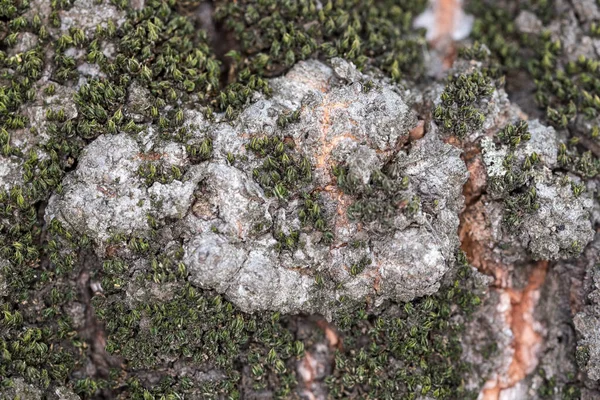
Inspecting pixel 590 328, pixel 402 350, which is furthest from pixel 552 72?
pixel 402 350

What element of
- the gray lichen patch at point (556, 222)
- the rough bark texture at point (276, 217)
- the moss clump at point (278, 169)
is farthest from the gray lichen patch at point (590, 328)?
the moss clump at point (278, 169)

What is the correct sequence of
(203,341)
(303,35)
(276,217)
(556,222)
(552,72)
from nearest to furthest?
(276,217) → (203,341) → (556,222) → (303,35) → (552,72)

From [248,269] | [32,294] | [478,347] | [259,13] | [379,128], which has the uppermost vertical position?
[259,13]

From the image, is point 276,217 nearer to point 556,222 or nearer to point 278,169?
point 278,169

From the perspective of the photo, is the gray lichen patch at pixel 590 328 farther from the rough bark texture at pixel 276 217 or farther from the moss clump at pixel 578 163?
the moss clump at pixel 578 163

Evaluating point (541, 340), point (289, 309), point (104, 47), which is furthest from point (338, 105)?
point (541, 340)

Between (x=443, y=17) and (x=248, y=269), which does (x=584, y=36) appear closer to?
(x=443, y=17)

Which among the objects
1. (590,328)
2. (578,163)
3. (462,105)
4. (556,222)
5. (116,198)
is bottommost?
(590,328)
